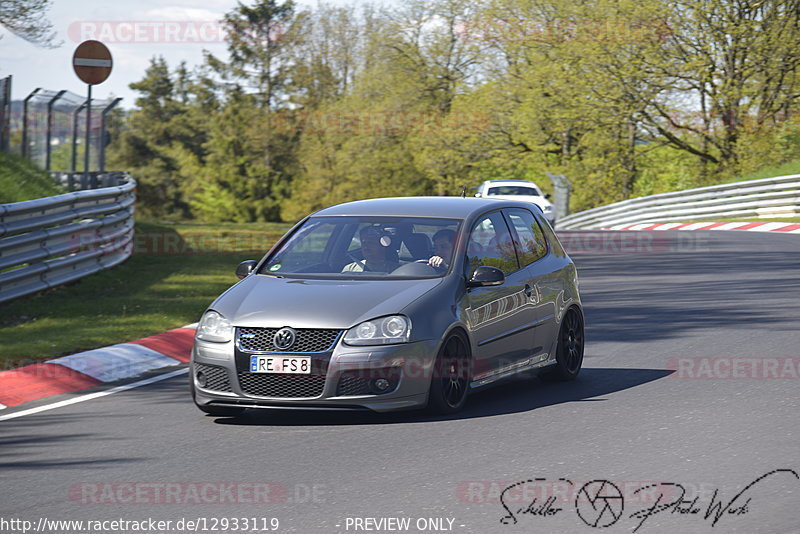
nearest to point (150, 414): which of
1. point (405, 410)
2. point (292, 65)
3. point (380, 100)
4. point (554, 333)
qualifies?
point (405, 410)

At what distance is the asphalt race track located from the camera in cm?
558

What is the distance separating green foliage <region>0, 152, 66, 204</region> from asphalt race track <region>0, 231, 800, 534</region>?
10511 millimetres

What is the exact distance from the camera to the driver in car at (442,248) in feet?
28.6

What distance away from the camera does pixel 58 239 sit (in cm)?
1441

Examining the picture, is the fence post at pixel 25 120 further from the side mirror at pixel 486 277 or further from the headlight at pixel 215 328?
the side mirror at pixel 486 277

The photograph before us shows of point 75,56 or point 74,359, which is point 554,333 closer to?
point 74,359

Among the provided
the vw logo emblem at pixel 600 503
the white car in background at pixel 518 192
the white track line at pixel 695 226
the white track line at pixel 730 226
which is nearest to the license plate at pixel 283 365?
the vw logo emblem at pixel 600 503

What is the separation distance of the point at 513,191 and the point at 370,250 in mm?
30080

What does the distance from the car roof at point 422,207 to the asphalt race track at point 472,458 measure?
141 cm

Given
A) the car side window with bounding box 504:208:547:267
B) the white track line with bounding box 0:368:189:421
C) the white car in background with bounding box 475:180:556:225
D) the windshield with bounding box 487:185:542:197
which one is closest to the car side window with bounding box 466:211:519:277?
the car side window with bounding box 504:208:547:267

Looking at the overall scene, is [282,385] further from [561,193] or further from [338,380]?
[561,193]

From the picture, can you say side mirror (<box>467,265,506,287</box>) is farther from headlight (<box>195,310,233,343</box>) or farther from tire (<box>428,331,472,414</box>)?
headlight (<box>195,310,233,343</box>)

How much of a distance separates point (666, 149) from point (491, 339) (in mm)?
44101

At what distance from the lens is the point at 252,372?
7785 mm
